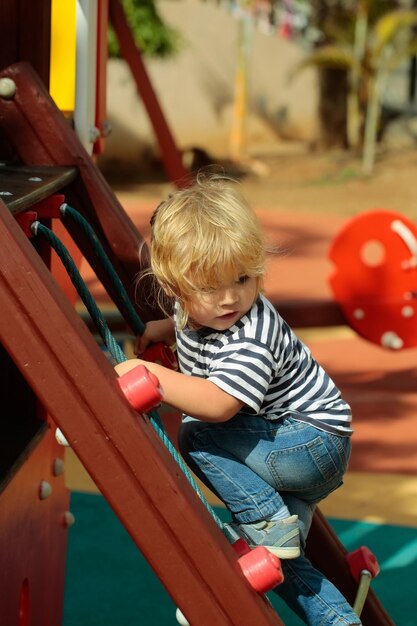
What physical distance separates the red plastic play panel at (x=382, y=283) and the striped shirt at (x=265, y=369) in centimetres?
284

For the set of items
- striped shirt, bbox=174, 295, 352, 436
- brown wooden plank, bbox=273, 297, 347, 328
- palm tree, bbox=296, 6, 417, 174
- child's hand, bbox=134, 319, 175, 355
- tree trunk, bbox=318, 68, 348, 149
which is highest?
striped shirt, bbox=174, 295, 352, 436

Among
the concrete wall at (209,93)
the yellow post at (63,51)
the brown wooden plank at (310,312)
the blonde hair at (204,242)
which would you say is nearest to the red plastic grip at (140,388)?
the blonde hair at (204,242)

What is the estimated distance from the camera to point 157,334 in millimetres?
2193

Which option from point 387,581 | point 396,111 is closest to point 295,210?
point 396,111

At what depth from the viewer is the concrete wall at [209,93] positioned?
14836 millimetres

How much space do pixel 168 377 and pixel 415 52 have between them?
1375 centimetres

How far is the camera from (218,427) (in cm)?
192

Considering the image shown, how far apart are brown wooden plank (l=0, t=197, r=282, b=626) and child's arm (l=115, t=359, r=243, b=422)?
13 cm

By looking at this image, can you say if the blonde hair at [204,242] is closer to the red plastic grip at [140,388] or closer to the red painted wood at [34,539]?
the red plastic grip at [140,388]

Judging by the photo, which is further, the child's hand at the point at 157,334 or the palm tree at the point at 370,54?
the palm tree at the point at 370,54

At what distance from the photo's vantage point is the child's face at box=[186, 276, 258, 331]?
1822mm

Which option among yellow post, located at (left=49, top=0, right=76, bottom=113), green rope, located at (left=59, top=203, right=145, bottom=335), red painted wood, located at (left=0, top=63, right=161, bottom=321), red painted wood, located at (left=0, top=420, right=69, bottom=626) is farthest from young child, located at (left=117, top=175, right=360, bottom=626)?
yellow post, located at (left=49, top=0, right=76, bottom=113)

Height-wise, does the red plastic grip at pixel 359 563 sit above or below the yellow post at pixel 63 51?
below

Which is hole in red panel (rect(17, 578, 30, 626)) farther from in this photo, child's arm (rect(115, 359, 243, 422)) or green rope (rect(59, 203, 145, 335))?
child's arm (rect(115, 359, 243, 422))
